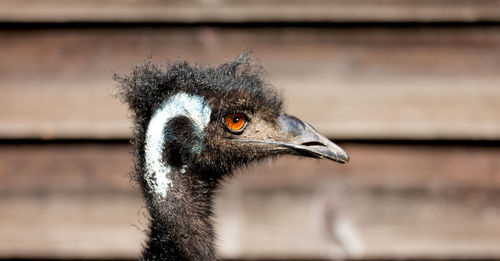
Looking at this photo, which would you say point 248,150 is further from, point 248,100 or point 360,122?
point 360,122

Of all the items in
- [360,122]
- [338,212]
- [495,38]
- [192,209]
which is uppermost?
[495,38]

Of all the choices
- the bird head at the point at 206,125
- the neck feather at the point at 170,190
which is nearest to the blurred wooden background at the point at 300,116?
the bird head at the point at 206,125

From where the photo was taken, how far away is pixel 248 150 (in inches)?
79.1

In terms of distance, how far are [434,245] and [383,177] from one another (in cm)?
36

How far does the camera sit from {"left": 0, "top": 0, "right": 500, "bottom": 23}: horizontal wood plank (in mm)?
2875

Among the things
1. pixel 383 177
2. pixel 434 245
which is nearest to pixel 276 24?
pixel 383 177

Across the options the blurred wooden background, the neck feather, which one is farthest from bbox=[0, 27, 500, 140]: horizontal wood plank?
the neck feather

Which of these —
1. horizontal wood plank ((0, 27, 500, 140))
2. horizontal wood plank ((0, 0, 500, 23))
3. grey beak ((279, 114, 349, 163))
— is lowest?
grey beak ((279, 114, 349, 163))

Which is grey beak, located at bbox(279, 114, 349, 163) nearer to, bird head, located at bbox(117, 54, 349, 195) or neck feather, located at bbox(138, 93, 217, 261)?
bird head, located at bbox(117, 54, 349, 195)

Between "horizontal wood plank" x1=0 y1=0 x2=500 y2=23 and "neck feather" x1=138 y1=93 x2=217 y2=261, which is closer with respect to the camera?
"neck feather" x1=138 y1=93 x2=217 y2=261

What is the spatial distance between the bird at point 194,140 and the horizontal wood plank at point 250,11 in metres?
0.91

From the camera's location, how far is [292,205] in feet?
9.84

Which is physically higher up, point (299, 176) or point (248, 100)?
point (299, 176)

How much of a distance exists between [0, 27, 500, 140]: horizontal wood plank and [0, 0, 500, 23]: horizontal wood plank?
55 mm
